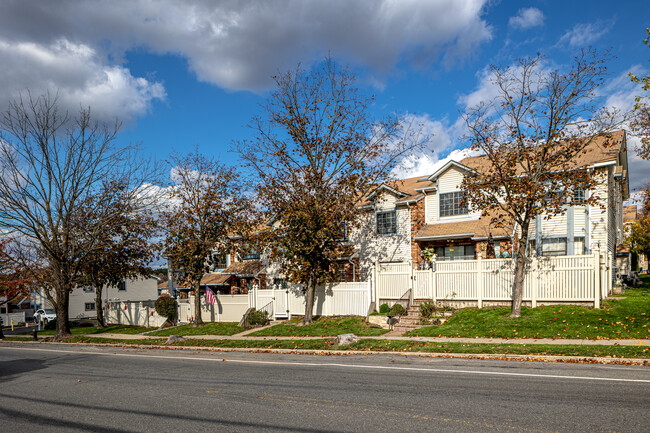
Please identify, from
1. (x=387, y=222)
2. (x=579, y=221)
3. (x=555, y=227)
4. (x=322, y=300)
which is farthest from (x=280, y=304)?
(x=579, y=221)

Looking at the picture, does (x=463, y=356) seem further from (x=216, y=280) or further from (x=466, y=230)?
(x=216, y=280)

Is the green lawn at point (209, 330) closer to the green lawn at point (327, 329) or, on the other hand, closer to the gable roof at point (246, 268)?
the green lawn at point (327, 329)

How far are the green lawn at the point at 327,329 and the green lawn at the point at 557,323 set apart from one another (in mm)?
2394

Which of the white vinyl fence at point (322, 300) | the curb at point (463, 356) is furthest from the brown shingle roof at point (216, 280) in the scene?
the curb at point (463, 356)

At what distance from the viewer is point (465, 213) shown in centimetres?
2769

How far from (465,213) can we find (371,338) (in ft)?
42.7

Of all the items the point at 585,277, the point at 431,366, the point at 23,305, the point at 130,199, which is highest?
the point at 130,199

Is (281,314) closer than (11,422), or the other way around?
(11,422)

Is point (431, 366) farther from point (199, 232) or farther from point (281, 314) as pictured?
point (199, 232)

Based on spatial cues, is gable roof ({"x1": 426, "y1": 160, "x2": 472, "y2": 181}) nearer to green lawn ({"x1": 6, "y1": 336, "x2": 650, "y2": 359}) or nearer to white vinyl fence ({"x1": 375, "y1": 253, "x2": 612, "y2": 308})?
white vinyl fence ({"x1": 375, "y1": 253, "x2": 612, "y2": 308})

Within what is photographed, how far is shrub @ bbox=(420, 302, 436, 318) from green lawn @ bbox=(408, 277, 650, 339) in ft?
3.76

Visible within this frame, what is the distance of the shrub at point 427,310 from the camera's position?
20.3 metres

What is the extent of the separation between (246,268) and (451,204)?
1669 centimetres

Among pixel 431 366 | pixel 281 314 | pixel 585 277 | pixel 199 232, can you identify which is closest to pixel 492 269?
pixel 585 277
